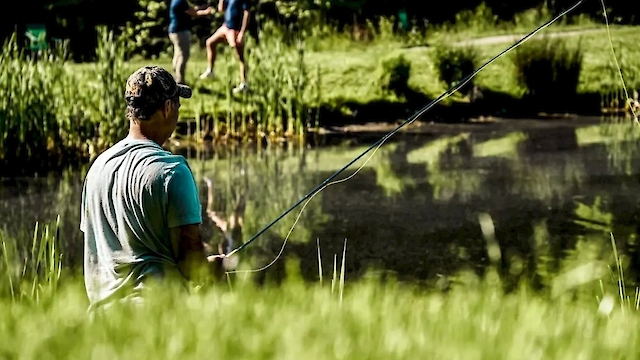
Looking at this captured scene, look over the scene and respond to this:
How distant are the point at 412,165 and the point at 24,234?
16.2ft

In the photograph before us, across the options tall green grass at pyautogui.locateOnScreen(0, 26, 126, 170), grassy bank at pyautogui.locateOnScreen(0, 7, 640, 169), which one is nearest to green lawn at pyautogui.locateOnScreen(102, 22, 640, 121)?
grassy bank at pyautogui.locateOnScreen(0, 7, 640, 169)

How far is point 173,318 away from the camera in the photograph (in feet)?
9.29

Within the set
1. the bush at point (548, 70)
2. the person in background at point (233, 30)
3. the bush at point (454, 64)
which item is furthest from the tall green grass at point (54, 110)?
the bush at point (548, 70)

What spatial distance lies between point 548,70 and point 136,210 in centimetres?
1391

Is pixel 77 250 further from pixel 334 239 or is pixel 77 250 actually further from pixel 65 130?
pixel 65 130

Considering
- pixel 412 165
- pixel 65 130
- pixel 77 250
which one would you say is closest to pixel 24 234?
pixel 77 250

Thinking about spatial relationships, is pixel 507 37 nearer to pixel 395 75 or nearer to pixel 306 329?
pixel 395 75

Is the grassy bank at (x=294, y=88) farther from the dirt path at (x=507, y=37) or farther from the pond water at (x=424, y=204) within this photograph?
the pond water at (x=424, y=204)

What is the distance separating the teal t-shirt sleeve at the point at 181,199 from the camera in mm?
4148

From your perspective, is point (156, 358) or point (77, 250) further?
point (77, 250)

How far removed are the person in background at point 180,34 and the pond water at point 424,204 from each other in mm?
2456

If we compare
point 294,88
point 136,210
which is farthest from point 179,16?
point 136,210

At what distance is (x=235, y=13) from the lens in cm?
1584

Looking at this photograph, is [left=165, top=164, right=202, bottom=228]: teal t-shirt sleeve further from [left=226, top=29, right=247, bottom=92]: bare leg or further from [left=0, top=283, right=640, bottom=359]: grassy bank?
[left=226, top=29, right=247, bottom=92]: bare leg
